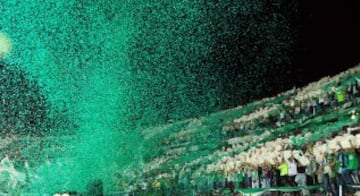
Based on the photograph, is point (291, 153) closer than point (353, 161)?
No

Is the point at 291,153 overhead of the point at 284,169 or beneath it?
overhead

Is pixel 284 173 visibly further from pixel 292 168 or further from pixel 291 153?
pixel 291 153

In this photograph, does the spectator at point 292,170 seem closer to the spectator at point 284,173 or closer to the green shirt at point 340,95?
the spectator at point 284,173

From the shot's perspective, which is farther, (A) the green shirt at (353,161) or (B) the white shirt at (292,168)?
(B) the white shirt at (292,168)

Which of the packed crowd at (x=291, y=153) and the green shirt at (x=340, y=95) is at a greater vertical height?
the green shirt at (x=340, y=95)

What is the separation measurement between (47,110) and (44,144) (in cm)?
550

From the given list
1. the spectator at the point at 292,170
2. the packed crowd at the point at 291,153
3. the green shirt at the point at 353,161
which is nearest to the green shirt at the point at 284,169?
the packed crowd at the point at 291,153

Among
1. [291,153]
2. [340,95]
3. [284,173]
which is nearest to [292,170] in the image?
[284,173]

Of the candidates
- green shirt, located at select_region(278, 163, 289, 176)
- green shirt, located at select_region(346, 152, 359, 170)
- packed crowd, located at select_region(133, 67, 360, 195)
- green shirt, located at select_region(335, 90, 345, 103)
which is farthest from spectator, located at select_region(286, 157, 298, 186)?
green shirt, located at select_region(335, 90, 345, 103)

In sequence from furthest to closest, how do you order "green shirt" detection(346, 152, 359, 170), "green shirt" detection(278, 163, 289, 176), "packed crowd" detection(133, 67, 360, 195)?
"green shirt" detection(278, 163, 289, 176)
"packed crowd" detection(133, 67, 360, 195)
"green shirt" detection(346, 152, 359, 170)

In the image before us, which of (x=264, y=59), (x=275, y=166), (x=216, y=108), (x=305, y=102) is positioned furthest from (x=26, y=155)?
(x=275, y=166)

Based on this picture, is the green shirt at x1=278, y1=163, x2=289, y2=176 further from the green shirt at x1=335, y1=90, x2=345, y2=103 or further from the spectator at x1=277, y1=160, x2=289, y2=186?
the green shirt at x1=335, y1=90, x2=345, y2=103

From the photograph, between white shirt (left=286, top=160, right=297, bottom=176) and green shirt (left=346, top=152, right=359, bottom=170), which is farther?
white shirt (left=286, top=160, right=297, bottom=176)

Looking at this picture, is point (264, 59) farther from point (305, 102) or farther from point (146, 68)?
point (146, 68)
